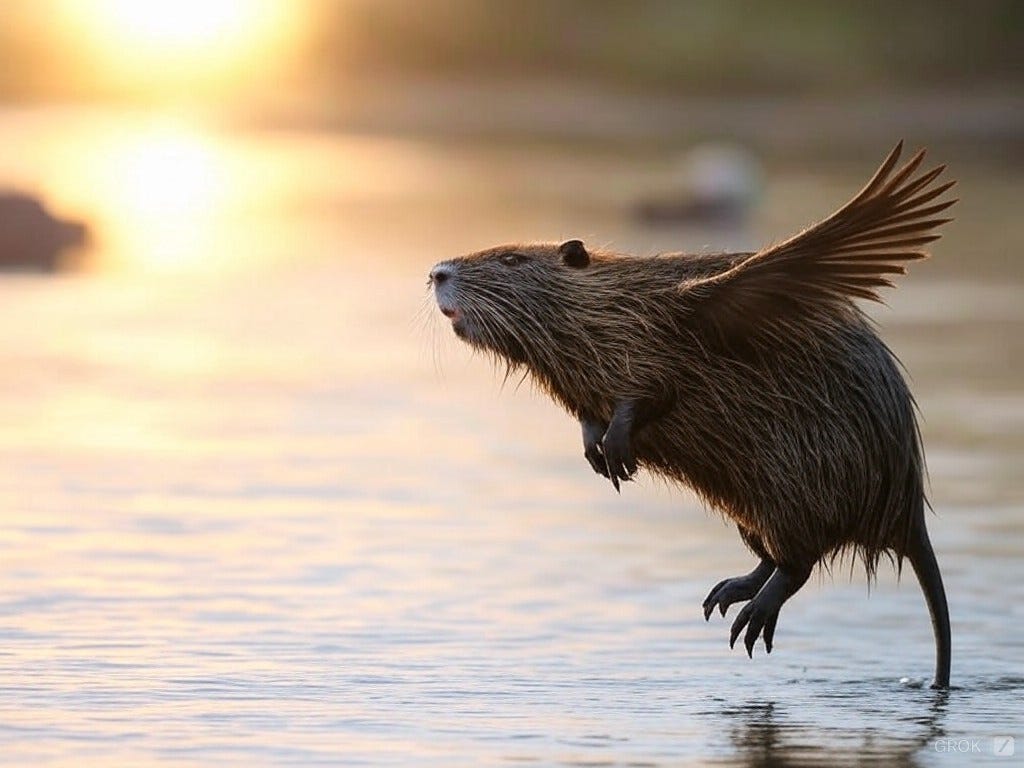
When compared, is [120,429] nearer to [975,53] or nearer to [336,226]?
[336,226]

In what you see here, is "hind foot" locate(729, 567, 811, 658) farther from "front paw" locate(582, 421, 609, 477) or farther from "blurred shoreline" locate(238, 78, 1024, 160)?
"blurred shoreline" locate(238, 78, 1024, 160)

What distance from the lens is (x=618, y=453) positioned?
20.7ft

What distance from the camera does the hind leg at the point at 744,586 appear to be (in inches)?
258

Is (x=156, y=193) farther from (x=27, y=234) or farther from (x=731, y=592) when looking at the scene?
(x=731, y=592)

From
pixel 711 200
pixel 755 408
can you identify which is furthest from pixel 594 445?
pixel 711 200

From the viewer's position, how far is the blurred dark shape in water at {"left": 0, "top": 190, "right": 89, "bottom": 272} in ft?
57.6

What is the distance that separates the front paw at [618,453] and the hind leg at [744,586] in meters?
0.43

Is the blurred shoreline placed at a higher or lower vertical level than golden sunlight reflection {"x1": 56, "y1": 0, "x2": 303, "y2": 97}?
lower

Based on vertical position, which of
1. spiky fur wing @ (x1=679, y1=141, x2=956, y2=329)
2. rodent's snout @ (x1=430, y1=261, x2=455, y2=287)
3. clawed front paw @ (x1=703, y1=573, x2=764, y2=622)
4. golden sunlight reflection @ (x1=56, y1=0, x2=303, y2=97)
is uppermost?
golden sunlight reflection @ (x1=56, y1=0, x2=303, y2=97)

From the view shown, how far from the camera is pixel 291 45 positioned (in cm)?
6209

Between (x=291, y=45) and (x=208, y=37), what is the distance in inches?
151

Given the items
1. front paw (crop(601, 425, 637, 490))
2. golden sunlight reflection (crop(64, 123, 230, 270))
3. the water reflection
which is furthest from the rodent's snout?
golden sunlight reflection (crop(64, 123, 230, 270))

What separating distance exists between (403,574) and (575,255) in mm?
1503

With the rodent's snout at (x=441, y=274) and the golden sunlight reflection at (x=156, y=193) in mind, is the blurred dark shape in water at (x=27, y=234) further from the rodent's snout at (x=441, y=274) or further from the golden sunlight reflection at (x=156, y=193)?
the rodent's snout at (x=441, y=274)
